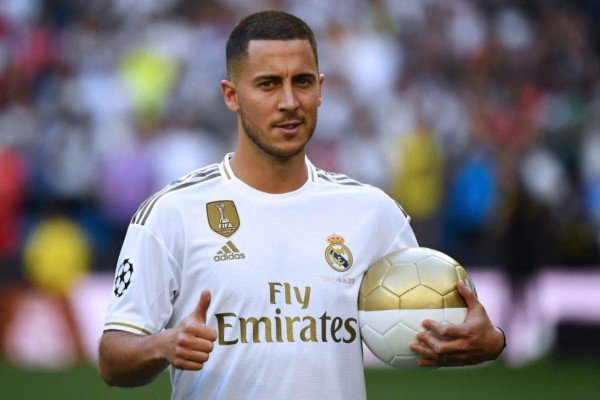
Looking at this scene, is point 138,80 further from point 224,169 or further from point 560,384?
point 224,169

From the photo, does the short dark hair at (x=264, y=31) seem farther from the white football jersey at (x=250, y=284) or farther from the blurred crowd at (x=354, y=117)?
the blurred crowd at (x=354, y=117)

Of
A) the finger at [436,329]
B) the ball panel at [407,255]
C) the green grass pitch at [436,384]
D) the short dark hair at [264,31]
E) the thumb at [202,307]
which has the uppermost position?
the short dark hair at [264,31]

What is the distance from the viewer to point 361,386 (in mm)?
4621

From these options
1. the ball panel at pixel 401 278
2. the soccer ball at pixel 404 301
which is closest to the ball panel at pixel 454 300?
the soccer ball at pixel 404 301

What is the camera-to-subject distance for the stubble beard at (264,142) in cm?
463

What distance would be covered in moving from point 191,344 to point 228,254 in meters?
0.71

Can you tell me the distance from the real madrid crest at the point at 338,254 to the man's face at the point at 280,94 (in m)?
0.38

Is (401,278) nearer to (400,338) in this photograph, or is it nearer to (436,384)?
(400,338)

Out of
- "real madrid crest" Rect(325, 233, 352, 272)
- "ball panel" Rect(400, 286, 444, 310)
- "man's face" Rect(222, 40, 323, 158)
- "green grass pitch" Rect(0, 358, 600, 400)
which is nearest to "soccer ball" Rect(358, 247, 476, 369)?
"ball panel" Rect(400, 286, 444, 310)

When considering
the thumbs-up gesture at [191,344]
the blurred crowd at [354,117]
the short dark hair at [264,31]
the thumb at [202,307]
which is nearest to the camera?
the thumbs-up gesture at [191,344]

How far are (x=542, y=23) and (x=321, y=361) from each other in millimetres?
13066

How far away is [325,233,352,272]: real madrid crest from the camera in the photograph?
4.63 m

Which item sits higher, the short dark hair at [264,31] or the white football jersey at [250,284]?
the short dark hair at [264,31]

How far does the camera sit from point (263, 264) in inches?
179
